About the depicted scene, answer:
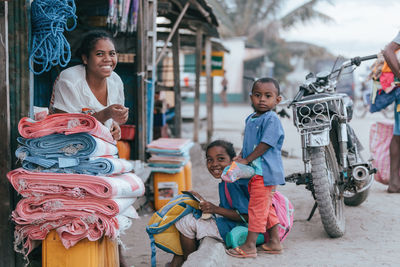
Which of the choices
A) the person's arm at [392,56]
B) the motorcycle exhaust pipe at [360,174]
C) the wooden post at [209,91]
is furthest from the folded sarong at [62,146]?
the wooden post at [209,91]

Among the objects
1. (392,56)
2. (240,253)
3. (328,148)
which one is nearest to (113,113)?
(240,253)

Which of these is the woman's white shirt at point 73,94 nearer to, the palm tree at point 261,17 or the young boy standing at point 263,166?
the young boy standing at point 263,166

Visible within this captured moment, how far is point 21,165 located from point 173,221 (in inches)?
42.4

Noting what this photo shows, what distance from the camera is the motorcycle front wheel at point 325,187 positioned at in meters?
3.68

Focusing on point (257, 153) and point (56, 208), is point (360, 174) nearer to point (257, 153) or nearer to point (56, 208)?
point (257, 153)

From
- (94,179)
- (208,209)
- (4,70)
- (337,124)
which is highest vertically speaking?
(4,70)

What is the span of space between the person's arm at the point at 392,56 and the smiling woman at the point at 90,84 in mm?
3108

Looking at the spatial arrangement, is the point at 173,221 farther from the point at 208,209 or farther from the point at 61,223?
the point at 61,223

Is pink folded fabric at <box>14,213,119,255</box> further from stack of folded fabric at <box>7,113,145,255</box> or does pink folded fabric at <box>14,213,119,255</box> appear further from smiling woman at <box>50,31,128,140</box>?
smiling woman at <box>50,31,128,140</box>

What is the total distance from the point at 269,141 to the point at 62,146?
1.39 metres

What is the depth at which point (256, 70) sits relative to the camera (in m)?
34.4

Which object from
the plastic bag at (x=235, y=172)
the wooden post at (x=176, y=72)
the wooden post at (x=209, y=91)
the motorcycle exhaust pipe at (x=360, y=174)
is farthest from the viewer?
the wooden post at (x=209, y=91)

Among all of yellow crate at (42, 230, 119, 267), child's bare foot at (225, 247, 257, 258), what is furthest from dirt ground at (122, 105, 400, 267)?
yellow crate at (42, 230, 119, 267)

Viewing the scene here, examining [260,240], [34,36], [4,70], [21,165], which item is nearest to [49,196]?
[21,165]
